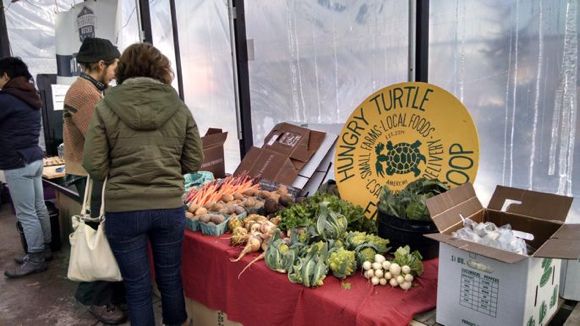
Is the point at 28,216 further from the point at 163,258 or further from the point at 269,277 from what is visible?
the point at 269,277

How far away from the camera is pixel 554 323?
1.35m

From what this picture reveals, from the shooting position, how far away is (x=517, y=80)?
1.92 meters

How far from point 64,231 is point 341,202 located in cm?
311

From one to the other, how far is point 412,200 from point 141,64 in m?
1.24

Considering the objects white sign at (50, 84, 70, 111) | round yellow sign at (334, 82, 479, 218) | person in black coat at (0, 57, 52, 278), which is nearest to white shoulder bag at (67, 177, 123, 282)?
round yellow sign at (334, 82, 479, 218)

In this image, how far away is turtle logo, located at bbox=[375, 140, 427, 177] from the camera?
191cm

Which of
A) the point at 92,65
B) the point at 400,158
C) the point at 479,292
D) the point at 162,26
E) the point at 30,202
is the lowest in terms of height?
the point at 30,202

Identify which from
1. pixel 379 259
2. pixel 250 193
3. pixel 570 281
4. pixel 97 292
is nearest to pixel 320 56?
pixel 250 193

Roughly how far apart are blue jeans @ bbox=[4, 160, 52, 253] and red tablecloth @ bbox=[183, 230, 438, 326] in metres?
1.73

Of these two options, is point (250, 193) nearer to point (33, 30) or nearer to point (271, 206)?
point (271, 206)

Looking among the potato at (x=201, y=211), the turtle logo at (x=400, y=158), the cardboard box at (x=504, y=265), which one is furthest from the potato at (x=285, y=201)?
the cardboard box at (x=504, y=265)

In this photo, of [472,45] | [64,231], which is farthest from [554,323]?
[64,231]

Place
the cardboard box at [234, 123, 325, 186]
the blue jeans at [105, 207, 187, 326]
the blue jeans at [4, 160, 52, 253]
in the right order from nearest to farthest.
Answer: the blue jeans at [105, 207, 187, 326]
the cardboard box at [234, 123, 325, 186]
the blue jeans at [4, 160, 52, 253]

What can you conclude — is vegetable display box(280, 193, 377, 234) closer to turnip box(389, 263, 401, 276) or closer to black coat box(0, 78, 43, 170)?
turnip box(389, 263, 401, 276)
